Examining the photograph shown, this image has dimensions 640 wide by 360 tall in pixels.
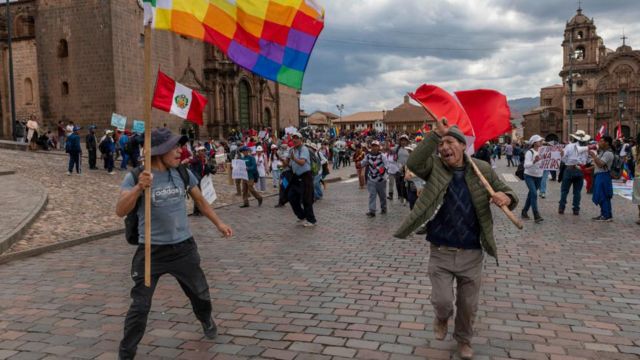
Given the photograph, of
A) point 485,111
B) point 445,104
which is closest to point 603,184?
point 485,111

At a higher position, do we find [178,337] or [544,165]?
[544,165]

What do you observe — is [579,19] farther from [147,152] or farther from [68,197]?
[147,152]

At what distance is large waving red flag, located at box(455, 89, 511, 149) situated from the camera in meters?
4.94

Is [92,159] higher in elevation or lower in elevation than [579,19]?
lower

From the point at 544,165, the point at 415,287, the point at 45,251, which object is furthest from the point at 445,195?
the point at 544,165

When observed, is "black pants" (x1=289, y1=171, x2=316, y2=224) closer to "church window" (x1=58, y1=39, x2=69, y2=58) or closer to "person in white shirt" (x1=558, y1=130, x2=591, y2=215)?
"person in white shirt" (x1=558, y1=130, x2=591, y2=215)

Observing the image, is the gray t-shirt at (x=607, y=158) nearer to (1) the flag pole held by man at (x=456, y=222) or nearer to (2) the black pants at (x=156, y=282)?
(1) the flag pole held by man at (x=456, y=222)

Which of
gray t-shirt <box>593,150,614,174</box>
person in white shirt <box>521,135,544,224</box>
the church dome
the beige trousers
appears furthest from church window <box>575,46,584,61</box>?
the beige trousers

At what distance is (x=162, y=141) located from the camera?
4.21 metres

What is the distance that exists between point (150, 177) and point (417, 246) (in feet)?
18.3

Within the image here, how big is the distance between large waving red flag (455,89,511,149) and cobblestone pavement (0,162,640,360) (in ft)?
5.69

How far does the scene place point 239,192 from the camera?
1753 centimetres

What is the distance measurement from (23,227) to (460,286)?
8.32 metres

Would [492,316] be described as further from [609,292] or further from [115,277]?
[115,277]
